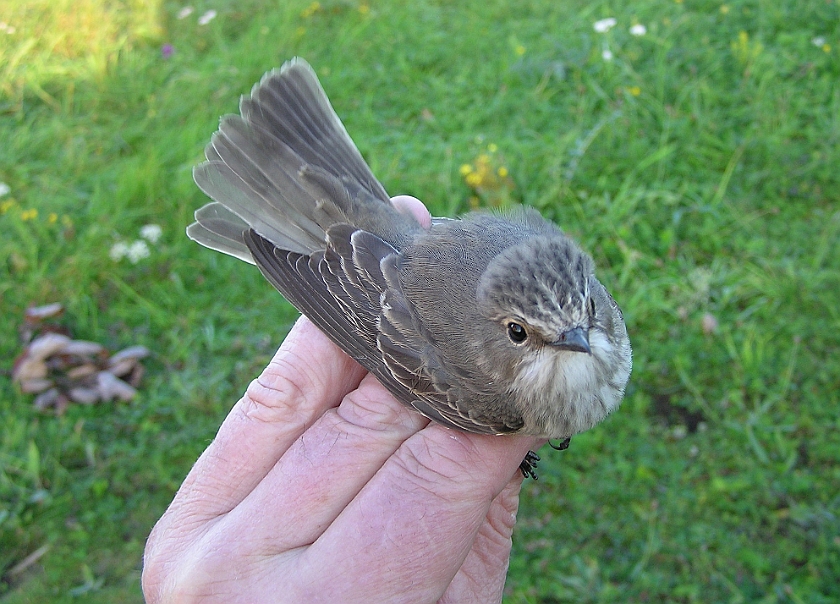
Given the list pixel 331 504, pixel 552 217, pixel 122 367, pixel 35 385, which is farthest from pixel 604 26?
pixel 35 385

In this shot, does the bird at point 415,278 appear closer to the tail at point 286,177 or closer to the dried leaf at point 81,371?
Answer: the tail at point 286,177

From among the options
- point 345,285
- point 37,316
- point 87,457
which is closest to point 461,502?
point 345,285

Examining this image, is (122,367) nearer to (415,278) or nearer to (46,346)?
(46,346)

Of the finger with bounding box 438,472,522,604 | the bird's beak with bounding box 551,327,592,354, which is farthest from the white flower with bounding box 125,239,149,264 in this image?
the bird's beak with bounding box 551,327,592,354

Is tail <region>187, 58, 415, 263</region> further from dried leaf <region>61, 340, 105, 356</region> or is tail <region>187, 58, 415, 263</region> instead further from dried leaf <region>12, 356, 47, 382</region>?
dried leaf <region>12, 356, 47, 382</region>

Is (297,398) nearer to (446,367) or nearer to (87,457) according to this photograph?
(446,367)
